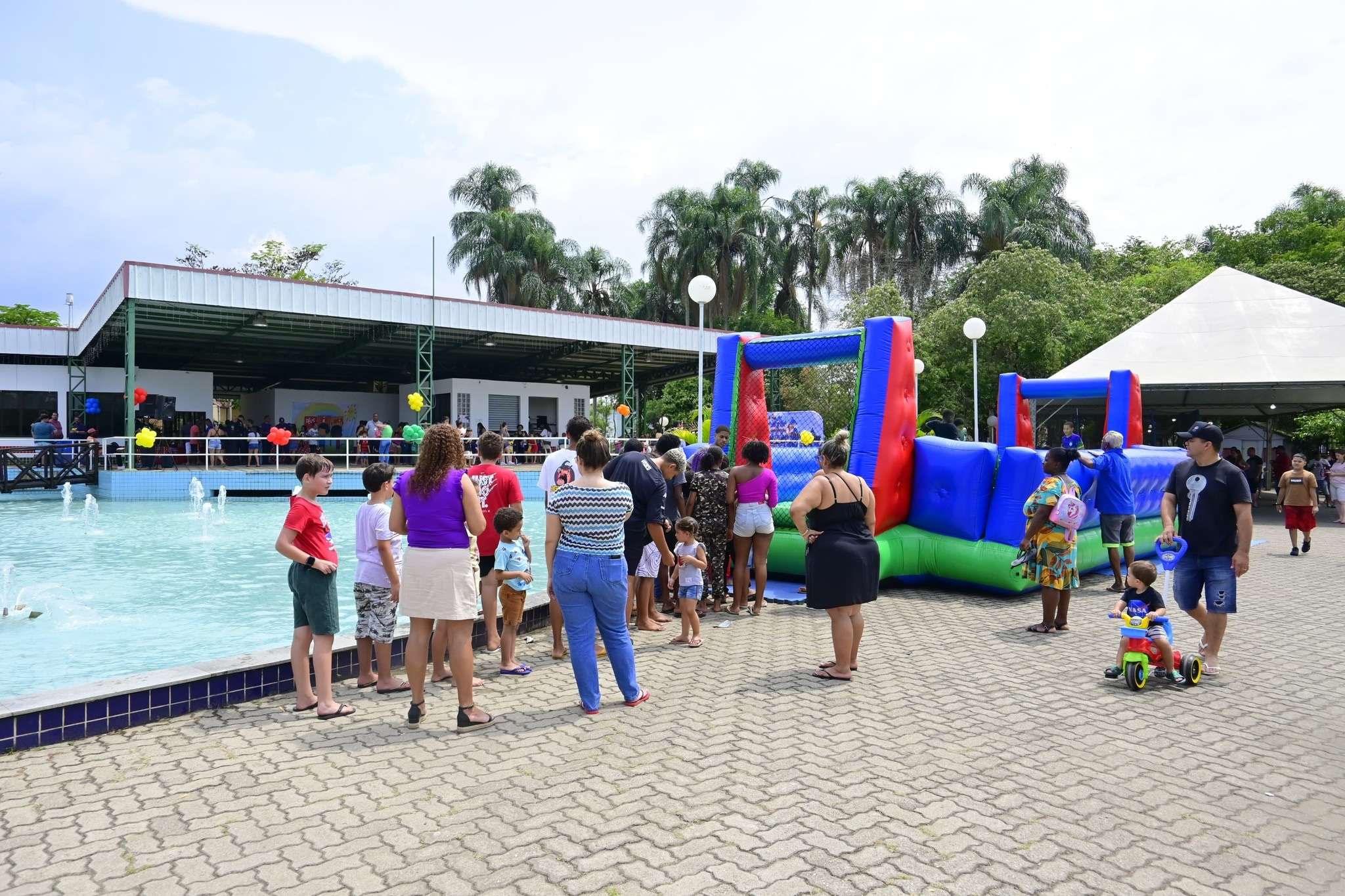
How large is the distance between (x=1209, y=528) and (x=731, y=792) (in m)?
3.78

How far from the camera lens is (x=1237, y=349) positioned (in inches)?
807

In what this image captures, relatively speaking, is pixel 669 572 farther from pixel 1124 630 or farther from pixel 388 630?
pixel 1124 630

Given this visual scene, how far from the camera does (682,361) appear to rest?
110 ft

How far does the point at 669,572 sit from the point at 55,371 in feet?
96.7

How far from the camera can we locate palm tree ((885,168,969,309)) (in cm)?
4084

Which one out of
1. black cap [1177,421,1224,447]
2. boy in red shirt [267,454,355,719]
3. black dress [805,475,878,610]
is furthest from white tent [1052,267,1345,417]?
boy in red shirt [267,454,355,719]

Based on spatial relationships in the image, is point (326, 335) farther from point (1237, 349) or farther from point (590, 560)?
point (1237, 349)

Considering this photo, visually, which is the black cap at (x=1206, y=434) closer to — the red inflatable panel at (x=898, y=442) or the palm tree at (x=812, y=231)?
the red inflatable panel at (x=898, y=442)

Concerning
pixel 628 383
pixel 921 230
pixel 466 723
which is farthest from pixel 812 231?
pixel 466 723

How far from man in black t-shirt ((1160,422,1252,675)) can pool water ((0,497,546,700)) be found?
5701 mm

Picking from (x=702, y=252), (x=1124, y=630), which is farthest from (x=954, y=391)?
(x=1124, y=630)

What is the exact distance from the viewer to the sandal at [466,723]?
15.0 ft

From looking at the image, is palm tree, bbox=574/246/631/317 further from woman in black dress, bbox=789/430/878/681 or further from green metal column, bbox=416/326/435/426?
woman in black dress, bbox=789/430/878/681

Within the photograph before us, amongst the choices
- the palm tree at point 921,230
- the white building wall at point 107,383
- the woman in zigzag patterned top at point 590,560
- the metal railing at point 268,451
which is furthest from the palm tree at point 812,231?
the woman in zigzag patterned top at point 590,560
